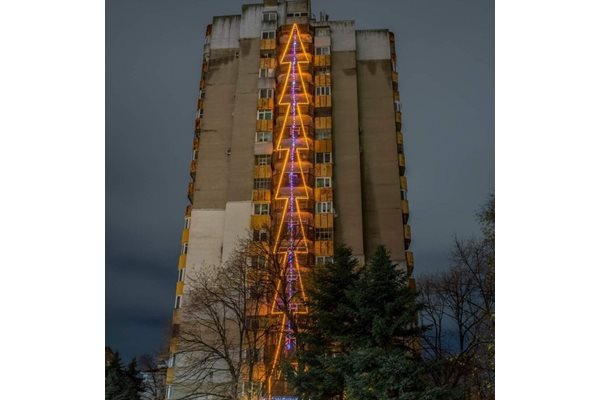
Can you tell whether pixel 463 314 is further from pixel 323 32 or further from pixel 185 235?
pixel 323 32

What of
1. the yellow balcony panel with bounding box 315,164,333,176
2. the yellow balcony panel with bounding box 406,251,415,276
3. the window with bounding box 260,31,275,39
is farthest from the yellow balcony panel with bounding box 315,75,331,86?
the yellow balcony panel with bounding box 406,251,415,276

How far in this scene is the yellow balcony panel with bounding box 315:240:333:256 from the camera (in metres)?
23.4

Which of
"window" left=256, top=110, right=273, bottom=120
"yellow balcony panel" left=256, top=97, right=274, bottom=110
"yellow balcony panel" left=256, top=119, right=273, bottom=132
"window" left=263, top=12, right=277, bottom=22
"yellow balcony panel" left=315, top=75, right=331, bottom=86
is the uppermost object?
"window" left=263, top=12, right=277, bottom=22

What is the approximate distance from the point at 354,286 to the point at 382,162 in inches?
542

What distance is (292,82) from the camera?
2606cm

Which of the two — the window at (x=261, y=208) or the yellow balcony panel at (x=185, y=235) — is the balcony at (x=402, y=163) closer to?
the window at (x=261, y=208)

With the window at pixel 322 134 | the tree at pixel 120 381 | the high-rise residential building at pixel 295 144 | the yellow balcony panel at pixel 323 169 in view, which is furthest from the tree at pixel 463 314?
the tree at pixel 120 381

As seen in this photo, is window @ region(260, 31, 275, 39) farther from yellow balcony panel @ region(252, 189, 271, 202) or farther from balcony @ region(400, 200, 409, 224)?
balcony @ region(400, 200, 409, 224)

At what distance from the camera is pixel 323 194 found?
24.4m

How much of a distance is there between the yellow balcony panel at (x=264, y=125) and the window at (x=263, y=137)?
Result: 14cm

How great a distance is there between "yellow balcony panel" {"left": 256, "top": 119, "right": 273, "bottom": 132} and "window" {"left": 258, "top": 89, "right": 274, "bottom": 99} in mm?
1141
